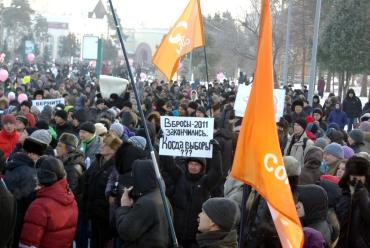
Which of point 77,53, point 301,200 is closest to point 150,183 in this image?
point 301,200

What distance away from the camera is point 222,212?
5.27 metres

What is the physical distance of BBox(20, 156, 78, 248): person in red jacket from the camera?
19.2 ft

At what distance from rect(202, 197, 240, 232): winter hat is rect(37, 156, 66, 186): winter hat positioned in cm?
137

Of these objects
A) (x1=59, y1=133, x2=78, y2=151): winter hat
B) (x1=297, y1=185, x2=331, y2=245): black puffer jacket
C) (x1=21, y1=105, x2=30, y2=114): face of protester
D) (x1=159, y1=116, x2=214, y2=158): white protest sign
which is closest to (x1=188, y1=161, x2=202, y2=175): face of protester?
(x1=159, y1=116, x2=214, y2=158): white protest sign

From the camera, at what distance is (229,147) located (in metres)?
9.91

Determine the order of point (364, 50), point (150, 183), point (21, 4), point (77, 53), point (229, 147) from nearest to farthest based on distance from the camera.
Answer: point (150, 183) → point (229, 147) → point (364, 50) → point (21, 4) → point (77, 53)

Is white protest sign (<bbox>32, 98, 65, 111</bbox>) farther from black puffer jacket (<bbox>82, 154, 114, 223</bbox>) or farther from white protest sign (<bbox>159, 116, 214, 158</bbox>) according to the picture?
black puffer jacket (<bbox>82, 154, 114, 223</bbox>)

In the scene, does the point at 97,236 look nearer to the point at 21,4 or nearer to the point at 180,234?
the point at 180,234

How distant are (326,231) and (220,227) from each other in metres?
0.96

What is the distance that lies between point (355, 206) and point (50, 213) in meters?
2.45

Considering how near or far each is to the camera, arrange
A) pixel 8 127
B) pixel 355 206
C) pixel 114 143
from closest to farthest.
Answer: pixel 355 206, pixel 114 143, pixel 8 127

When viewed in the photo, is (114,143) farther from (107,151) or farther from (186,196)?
(186,196)

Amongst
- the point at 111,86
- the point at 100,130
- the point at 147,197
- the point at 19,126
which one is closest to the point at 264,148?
the point at 147,197

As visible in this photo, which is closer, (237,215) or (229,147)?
(237,215)
